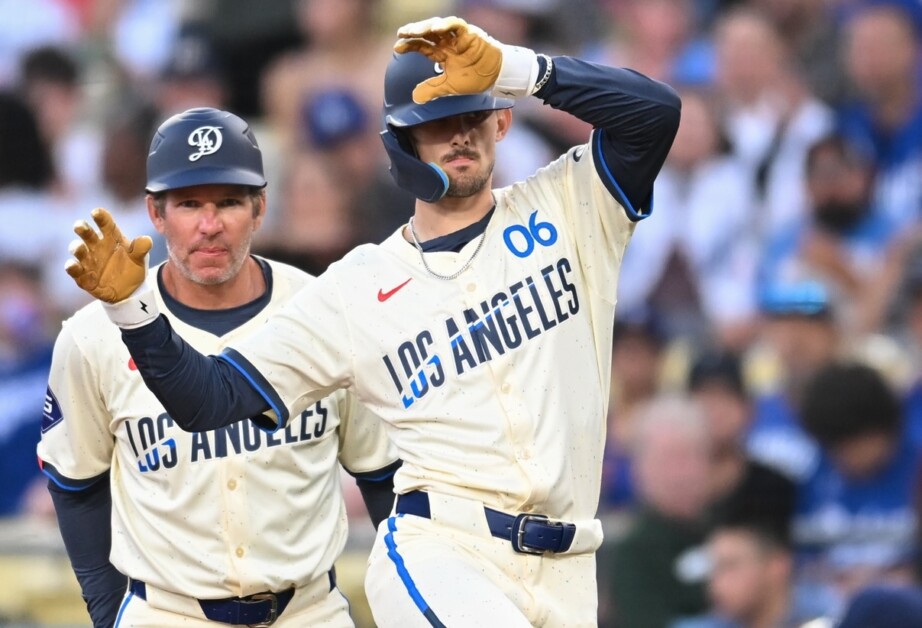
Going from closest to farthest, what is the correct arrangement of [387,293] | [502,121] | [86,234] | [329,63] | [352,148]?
1. [86,234]
2. [387,293]
3. [502,121]
4. [352,148]
5. [329,63]

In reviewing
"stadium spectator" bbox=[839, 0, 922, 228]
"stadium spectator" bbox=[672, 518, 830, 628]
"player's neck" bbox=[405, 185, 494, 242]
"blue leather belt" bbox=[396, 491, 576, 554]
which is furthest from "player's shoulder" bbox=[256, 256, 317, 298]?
"stadium spectator" bbox=[839, 0, 922, 228]

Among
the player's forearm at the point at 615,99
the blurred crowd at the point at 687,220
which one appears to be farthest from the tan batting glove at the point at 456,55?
the blurred crowd at the point at 687,220

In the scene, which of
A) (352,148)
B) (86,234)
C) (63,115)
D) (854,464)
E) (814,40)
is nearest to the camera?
(86,234)

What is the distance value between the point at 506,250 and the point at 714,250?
4588 millimetres

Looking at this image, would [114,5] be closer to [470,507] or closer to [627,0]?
[627,0]

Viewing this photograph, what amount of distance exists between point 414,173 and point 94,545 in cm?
164

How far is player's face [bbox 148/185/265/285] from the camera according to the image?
4.88 m

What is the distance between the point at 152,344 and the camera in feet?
14.0

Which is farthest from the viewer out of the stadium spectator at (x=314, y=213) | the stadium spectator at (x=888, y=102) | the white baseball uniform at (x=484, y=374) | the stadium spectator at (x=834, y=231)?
the stadium spectator at (x=314, y=213)

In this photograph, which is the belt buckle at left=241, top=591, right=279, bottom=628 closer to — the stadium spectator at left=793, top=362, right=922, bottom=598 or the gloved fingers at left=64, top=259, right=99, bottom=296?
the gloved fingers at left=64, top=259, right=99, bottom=296

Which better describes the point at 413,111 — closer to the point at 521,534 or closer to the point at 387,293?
the point at 387,293

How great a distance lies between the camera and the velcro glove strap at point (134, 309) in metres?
4.22

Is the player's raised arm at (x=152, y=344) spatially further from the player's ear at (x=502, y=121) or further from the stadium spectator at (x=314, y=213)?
the stadium spectator at (x=314, y=213)

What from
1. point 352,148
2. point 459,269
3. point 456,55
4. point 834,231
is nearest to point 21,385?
point 352,148
